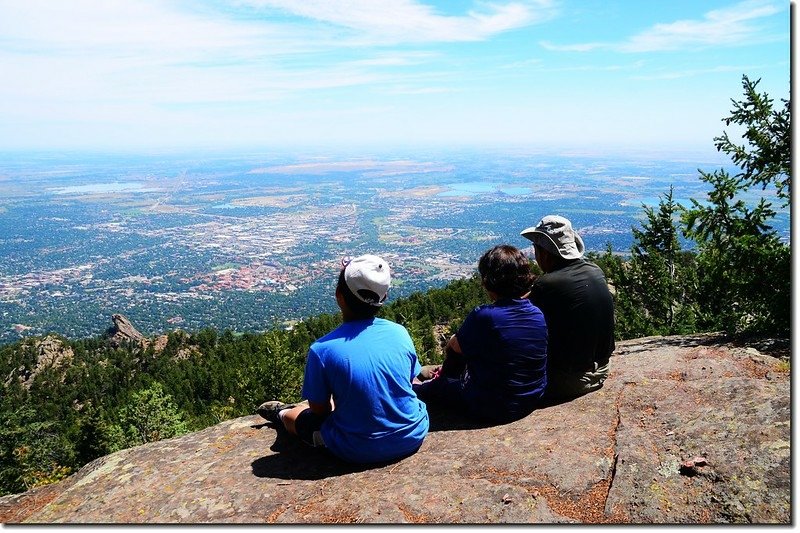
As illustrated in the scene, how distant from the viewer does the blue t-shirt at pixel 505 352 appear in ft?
15.5

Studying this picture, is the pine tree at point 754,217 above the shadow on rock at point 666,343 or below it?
above

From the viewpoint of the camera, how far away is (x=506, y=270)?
4781 millimetres

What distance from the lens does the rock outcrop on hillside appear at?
3441mm

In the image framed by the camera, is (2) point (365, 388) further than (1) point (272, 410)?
No

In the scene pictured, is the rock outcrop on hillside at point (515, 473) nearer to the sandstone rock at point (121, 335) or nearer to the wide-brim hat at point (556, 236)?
the wide-brim hat at point (556, 236)

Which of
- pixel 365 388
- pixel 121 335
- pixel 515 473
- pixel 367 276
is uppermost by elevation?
pixel 367 276

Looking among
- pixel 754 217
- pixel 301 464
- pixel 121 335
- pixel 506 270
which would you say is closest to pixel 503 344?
pixel 506 270

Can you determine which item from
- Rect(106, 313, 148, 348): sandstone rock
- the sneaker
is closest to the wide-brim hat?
the sneaker

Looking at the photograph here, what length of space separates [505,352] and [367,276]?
1508mm

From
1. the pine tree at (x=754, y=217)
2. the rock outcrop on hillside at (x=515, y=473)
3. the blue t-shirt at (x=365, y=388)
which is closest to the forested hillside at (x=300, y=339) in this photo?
the pine tree at (x=754, y=217)

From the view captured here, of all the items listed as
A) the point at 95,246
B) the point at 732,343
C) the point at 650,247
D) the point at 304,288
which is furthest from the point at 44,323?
the point at 732,343

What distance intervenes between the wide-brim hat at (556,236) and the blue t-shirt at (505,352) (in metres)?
0.62

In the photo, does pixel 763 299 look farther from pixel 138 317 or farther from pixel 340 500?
pixel 138 317

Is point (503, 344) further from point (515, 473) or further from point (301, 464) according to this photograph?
point (301, 464)
